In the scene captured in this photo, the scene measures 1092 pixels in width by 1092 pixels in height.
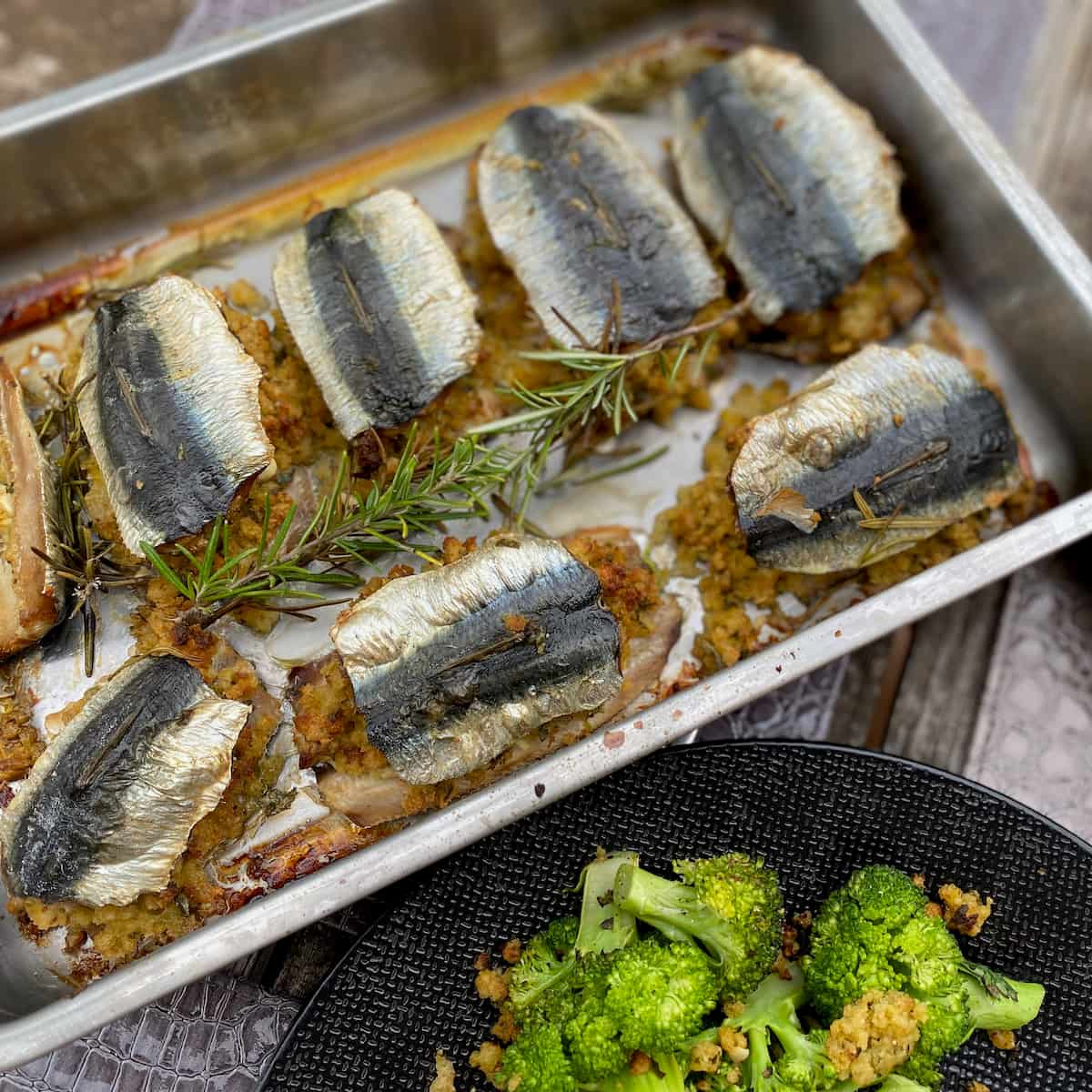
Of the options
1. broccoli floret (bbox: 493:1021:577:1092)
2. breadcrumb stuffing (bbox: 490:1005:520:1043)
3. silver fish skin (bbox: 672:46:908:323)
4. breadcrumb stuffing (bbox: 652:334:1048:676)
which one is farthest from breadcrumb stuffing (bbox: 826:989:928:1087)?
silver fish skin (bbox: 672:46:908:323)

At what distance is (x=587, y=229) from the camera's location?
119 inches

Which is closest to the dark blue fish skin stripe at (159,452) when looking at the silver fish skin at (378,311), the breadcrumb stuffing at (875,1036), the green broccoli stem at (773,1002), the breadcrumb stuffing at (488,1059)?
the silver fish skin at (378,311)

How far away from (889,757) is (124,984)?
6.94ft

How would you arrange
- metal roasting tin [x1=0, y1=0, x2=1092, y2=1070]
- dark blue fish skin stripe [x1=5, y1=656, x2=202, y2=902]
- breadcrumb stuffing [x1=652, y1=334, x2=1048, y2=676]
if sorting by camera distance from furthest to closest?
1. breadcrumb stuffing [x1=652, y1=334, x2=1048, y2=676]
2. metal roasting tin [x1=0, y1=0, x2=1092, y2=1070]
3. dark blue fish skin stripe [x1=5, y1=656, x2=202, y2=902]

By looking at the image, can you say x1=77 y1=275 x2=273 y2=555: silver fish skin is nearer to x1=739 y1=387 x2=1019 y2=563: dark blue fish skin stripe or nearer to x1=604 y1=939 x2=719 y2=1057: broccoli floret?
x1=739 y1=387 x2=1019 y2=563: dark blue fish skin stripe

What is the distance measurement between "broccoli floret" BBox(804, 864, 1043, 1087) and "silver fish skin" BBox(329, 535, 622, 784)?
0.91m

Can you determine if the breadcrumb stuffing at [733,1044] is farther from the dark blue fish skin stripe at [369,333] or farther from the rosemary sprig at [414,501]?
Result: the dark blue fish skin stripe at [369,333]

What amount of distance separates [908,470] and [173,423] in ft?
6.68

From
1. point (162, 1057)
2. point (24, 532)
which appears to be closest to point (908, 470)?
point (24, 532)

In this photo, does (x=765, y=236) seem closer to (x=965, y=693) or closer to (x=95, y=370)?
(x=965, y=693)

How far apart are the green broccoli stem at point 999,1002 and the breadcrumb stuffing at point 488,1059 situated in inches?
50.2

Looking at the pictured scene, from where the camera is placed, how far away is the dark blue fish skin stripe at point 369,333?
288 cm

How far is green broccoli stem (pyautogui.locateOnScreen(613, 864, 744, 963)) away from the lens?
8.79ft

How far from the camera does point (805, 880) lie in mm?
2902
